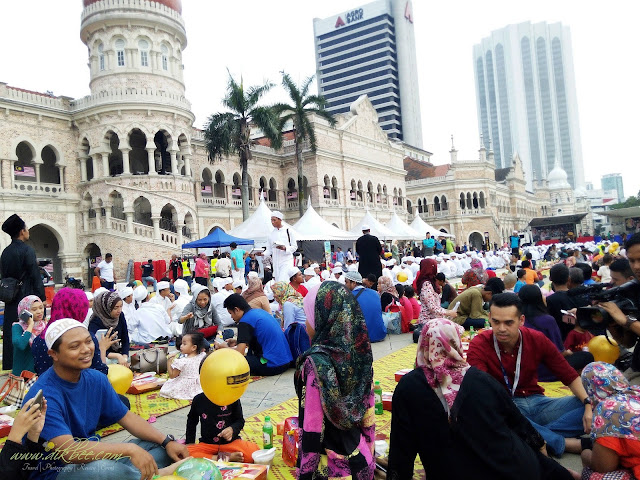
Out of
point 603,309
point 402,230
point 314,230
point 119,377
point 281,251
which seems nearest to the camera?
point 603,309

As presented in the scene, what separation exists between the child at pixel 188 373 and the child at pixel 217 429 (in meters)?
1.56

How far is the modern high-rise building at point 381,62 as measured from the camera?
3019 inches

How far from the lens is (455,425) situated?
2.30 m

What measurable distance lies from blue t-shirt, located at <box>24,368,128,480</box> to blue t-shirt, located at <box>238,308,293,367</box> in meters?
2.28

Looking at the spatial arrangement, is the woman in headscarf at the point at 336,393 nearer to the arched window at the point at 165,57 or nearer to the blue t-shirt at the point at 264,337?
the blue t-shirt at the point at 264,337

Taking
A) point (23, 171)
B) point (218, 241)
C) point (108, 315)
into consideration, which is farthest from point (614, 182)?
point (108, 315)

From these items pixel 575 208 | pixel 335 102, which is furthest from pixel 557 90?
pixel 335 102

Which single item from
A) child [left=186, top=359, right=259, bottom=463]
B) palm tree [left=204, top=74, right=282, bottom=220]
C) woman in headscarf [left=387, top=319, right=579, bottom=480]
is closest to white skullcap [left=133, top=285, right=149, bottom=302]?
child [left=186, top=359, right=259, bottom=463]

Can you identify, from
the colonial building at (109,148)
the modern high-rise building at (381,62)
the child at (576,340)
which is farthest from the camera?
the modern high-rise building at (381,62)

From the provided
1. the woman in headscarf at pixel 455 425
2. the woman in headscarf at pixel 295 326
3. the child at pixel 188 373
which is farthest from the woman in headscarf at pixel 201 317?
the woman in headscarf at pixel 455 425

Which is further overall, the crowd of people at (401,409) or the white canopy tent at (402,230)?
the white canopy tent at (402,230)

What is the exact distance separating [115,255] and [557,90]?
10465 cm

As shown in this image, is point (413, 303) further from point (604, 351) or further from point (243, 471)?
point (243, 471)

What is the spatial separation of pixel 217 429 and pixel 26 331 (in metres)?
2.88
